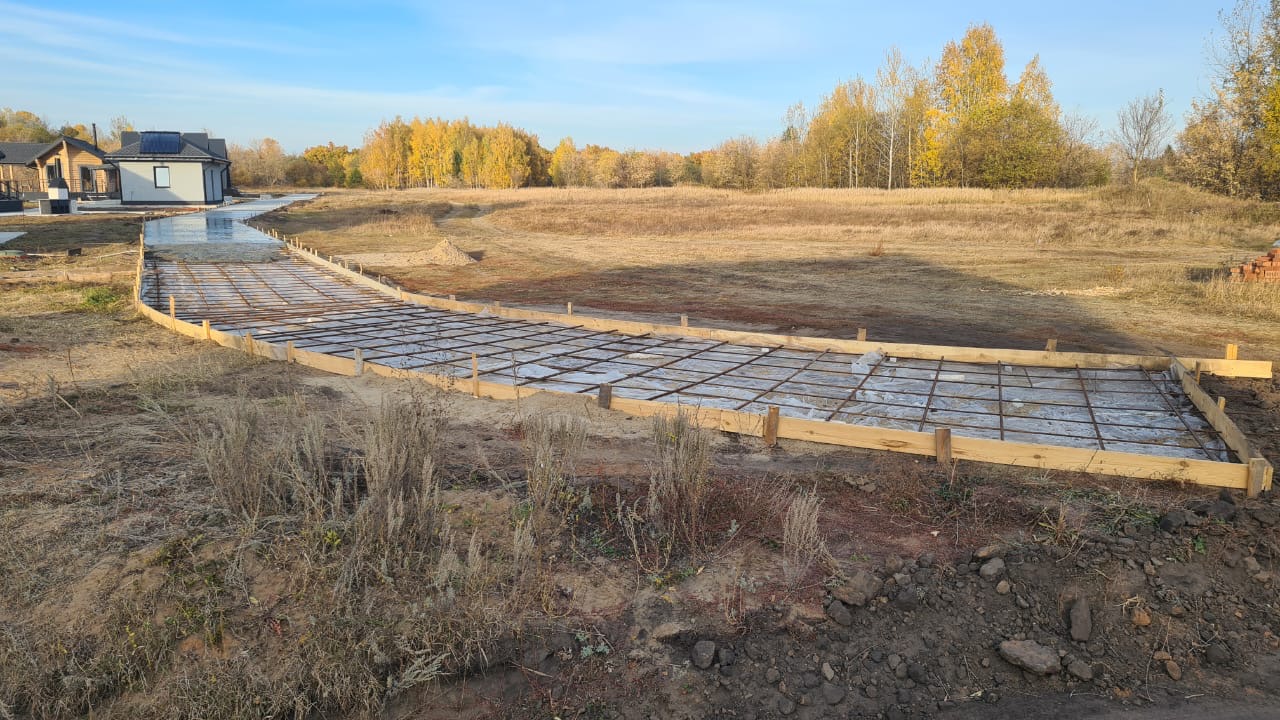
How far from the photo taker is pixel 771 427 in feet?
14.9

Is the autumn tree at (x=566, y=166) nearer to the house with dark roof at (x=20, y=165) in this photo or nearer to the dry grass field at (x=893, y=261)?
the dry grass field at (x=893, y=261)

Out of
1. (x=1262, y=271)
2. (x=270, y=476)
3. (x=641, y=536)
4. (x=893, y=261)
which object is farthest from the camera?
(x=893, y=261)

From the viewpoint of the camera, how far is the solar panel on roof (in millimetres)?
27516

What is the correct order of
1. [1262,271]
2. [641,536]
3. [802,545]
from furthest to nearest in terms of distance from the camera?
[1262,271], [641,536], [802,545]

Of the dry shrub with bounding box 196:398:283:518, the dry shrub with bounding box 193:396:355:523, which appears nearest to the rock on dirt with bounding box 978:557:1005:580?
the dry shrub with bounding box 193:396:355:523

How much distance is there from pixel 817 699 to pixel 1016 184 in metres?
29.8

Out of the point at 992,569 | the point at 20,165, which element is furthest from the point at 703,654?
the point at 20,165

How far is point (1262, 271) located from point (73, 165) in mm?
38066

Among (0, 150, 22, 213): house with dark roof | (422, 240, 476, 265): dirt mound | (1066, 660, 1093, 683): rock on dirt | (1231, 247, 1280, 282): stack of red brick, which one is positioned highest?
(0, 150, 22, 213): house with dark roof

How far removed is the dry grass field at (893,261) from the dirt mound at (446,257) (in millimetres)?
278

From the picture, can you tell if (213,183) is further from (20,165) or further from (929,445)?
(929,445)

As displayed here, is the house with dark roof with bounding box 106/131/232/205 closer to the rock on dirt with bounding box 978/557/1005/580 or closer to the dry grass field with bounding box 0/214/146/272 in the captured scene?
the dry grass field with bounding box 0/214/146/272

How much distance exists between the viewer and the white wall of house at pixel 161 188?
27.2 metres

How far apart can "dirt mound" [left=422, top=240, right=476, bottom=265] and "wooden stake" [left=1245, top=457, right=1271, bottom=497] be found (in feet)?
45.2
